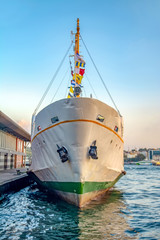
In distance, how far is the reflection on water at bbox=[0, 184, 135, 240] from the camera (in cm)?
617

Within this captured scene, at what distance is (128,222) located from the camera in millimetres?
7504

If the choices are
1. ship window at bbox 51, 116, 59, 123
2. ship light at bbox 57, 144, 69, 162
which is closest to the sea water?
ship light at bbox 57, 144, 69, 162

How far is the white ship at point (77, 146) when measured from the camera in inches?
347

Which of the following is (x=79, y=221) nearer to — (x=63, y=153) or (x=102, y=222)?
(x=102, y=222)

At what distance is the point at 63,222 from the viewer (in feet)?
23.8

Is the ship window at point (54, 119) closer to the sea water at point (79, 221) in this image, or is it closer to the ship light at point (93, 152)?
the ship light at point (93, 152)

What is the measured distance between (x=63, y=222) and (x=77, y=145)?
2.91 metres

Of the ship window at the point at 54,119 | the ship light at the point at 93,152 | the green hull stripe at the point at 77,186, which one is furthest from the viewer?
the ship window at the point at 54,119

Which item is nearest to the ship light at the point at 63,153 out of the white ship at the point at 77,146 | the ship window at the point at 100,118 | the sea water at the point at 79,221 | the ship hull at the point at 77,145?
the white ship at the point at 77,146

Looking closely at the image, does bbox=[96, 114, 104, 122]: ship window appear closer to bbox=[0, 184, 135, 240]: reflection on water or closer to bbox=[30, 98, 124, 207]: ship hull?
bbox=[30, 98, 124, 207]: ship hull

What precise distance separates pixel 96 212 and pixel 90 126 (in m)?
3.42

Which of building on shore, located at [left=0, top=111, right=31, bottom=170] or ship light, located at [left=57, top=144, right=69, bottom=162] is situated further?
building on shore, located at [left=0, top=111, right=31, bottom=170]

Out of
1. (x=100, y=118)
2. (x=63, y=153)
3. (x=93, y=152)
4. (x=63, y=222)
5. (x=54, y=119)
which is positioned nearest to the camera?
(x=63, y=222)

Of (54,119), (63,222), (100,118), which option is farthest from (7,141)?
(63,222)
